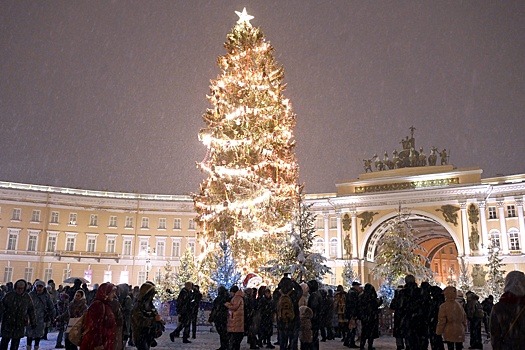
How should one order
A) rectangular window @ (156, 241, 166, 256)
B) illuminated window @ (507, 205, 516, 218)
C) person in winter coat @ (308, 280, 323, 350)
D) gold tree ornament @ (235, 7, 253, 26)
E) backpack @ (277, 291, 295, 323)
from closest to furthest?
backpack @ (277, 291, 295, 323) → person in winter coat @ (308, 280, 323, 350) → gold tree ornament @ (235, 7, 253, 26) → illuminated window @ (507, 205, 516, 218) → rectangular window @ (156, 241, 166, 256)

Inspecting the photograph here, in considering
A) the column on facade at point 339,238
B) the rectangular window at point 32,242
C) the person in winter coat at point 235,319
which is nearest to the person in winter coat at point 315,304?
the person in winter coat at point 235,319

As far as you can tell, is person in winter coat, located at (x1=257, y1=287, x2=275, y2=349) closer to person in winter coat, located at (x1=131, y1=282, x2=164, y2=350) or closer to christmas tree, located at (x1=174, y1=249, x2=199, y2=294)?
person in winter coat, located at (x1=131, y1=282, x2=164, y2=350)

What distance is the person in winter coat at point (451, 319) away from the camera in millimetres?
7930

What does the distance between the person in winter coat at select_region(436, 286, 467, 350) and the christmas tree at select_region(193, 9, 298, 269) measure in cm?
1209

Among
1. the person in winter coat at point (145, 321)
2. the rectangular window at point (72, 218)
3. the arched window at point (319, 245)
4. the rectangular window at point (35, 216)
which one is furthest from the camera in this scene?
the rectangular window at point (72, 218)

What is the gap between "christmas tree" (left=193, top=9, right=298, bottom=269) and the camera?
20.0m

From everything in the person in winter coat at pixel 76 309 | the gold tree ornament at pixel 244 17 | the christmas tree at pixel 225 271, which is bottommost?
the person in winter coat at pixel 76 309

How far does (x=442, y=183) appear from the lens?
4425 centimetres

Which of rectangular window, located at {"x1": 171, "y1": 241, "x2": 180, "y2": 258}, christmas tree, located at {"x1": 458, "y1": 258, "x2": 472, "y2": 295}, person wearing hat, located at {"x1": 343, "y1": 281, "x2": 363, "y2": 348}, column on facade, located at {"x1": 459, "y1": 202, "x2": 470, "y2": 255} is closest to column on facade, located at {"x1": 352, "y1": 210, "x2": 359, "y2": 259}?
christmas tree, located at {"x1": 458, "y1": 258, "x2": 472, "y2": 295}

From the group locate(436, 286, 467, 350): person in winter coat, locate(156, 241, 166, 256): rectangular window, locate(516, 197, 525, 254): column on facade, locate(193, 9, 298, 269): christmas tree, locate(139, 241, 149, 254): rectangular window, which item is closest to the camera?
locate(436, 286, 467, 350): person in winter coat

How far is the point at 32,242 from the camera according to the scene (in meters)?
47.5

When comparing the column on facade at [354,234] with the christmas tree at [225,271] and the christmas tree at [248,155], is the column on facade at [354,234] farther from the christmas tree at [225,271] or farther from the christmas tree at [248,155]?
the christmas tree at [225,271]

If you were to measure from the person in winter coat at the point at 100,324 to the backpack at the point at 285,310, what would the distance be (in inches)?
166

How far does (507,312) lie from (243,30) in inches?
768
